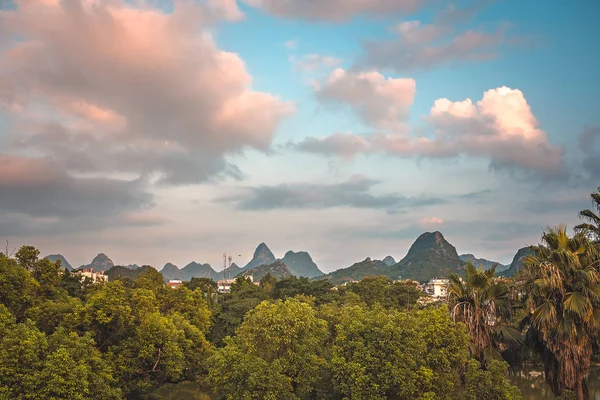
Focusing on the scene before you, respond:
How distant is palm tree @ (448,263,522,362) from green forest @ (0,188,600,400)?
0.04 metres

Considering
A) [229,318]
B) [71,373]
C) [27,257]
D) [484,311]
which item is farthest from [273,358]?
[229,318]

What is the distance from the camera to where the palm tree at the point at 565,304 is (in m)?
14.7

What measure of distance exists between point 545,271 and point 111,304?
16.8 m

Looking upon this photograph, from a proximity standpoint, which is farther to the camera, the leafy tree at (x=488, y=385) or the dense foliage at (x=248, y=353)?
the dense foliage at (x=248, y=353)

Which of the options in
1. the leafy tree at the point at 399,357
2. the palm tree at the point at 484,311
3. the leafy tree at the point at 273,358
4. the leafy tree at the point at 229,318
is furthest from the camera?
the leafy tree at the point at 229,318

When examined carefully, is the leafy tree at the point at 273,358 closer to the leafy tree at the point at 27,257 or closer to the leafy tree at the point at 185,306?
the leafy tree at the point at 27,257

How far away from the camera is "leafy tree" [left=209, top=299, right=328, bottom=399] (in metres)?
14.4

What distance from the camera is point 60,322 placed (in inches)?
758

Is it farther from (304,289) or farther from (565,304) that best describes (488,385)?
(304,289)

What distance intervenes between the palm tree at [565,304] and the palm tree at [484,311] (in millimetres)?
1016

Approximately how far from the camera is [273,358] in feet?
53.0

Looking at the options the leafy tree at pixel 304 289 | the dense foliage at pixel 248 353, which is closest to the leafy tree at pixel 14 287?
the dense foliage at pixel 248 353

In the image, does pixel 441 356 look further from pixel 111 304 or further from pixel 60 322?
pixel 60 322

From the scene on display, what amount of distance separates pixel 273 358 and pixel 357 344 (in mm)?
3858
